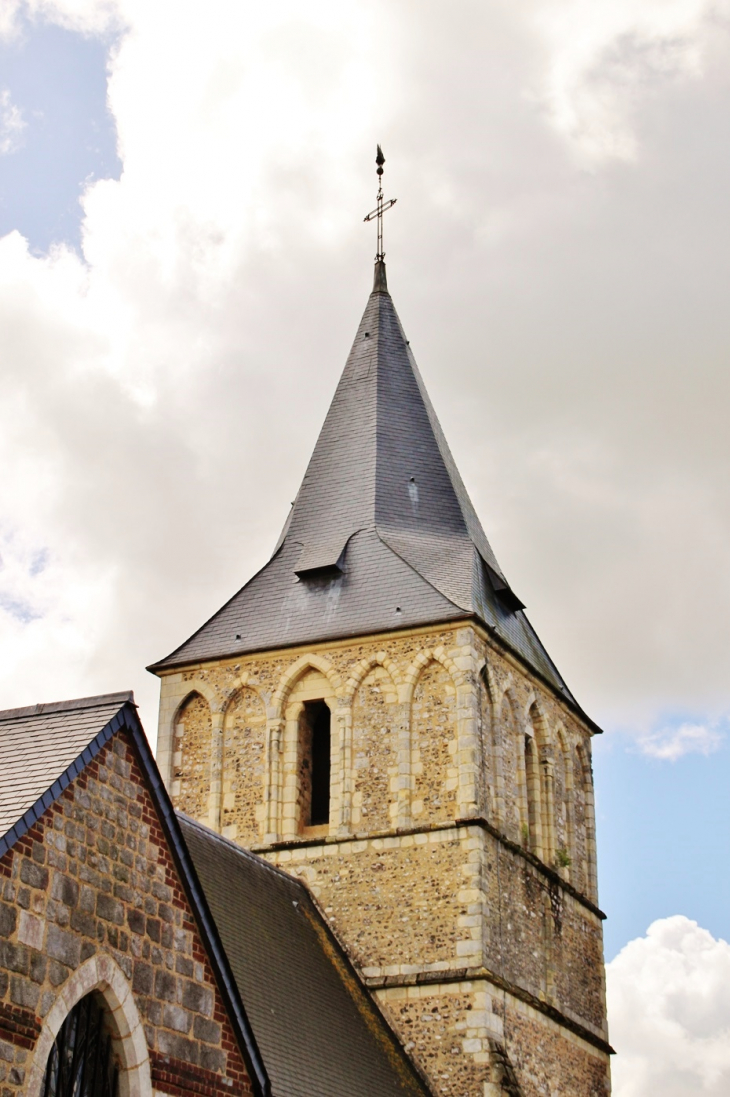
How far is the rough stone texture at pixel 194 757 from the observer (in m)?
21.0

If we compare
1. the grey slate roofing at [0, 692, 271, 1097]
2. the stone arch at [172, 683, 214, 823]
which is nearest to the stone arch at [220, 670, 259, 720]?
the stone arch at [172, 683, 214, 823]

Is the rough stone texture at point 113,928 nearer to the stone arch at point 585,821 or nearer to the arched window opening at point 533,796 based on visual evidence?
the arched window opening at point 533,796

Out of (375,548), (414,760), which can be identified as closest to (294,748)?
(414,760)

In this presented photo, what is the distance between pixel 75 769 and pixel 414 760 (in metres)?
9.88

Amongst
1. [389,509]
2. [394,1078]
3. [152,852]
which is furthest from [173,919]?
[389,509]

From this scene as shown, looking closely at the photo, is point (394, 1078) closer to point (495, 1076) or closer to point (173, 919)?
point (495, 1076)

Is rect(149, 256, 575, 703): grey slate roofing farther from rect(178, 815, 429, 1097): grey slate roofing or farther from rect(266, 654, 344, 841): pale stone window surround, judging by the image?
rect(178, 815, 429, 1097): grey slate roofing

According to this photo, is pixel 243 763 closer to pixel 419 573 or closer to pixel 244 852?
pixel 244 852

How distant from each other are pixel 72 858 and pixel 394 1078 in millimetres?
8293

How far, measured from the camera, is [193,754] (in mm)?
21391

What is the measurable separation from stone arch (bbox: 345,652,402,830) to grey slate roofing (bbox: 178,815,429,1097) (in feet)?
4.33

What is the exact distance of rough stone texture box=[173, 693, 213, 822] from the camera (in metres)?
21.0

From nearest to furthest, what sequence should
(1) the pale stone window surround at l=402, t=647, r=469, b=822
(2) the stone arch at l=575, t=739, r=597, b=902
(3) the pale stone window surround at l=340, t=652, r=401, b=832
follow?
(1) the pale stone window surround at l=402, t=647, r=469, b=822 → (3) the pale stone window surround at l=340, t=652, r=401, b=832 → (2) the stone arch at l=575, t=739, r=597, b=902

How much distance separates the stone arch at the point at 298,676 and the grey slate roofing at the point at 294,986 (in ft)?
7.48
